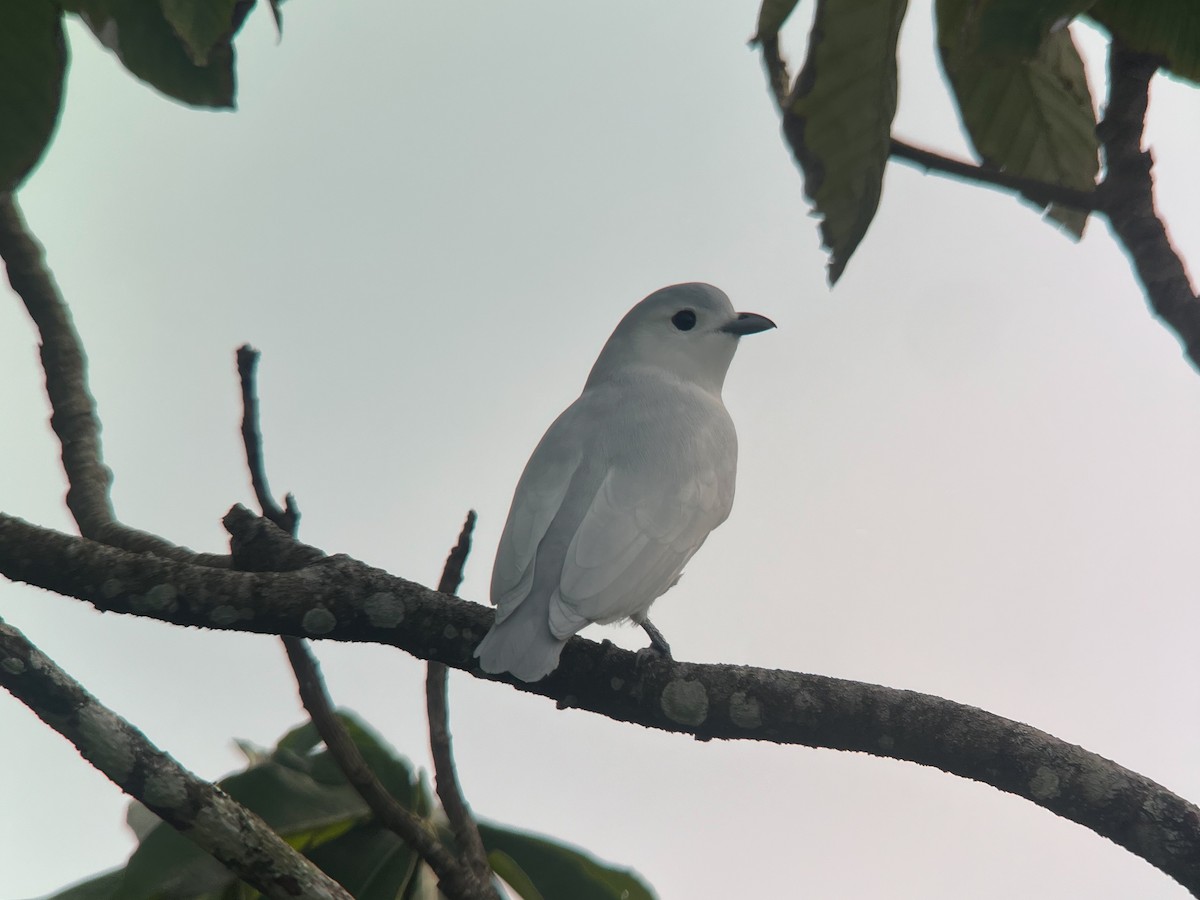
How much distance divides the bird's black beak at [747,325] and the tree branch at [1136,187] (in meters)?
2.42

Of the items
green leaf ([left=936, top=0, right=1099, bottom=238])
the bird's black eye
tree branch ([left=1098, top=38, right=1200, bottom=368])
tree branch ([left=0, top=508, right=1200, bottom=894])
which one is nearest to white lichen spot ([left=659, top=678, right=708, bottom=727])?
tree branch ([left=0, top=508, right=1200, bottom=894])

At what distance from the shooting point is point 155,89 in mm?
2186

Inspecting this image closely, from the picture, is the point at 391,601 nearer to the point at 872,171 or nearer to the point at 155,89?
the point at 155,89

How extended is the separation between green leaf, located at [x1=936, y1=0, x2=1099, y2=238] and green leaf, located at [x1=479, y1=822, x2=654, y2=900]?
6.39 feet

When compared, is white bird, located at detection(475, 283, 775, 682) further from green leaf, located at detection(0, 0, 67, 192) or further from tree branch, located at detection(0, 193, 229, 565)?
green leaf, located at detection(0, 0, 67, 192)

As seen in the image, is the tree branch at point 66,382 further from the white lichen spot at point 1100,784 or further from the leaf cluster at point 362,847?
the white lichen spot at point 1100,784

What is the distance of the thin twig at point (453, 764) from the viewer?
2.96 m

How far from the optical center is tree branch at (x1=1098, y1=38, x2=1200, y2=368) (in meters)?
2.32

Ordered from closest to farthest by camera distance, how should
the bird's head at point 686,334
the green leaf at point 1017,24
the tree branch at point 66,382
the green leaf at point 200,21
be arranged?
the green leaf at point 1017,24
the green leaf at point 200,21
the tree branch at point 66,382
the bird's head at point 686,334

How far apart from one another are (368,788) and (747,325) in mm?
2577

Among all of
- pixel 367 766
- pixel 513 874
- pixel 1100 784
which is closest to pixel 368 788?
pixel 367 766

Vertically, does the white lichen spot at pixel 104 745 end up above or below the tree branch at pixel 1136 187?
below

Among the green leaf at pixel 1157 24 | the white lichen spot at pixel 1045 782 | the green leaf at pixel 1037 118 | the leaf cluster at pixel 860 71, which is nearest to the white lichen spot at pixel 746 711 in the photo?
the white lichen spot at pixel 1045 782

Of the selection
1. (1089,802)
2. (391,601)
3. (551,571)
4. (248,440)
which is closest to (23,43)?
(248,440)
